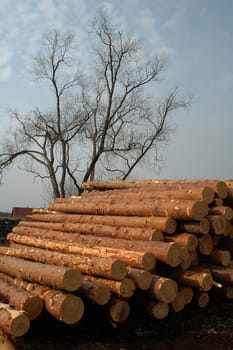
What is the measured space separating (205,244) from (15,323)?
3520 mm

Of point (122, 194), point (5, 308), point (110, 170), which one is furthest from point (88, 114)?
point (5, 308)

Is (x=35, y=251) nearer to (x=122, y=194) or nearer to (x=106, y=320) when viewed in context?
(x=106, y=320)

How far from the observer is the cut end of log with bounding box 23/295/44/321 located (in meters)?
5.67

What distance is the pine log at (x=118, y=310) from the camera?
6094 millimetres

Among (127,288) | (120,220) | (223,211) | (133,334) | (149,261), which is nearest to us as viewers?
(127,288)

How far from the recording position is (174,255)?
6684 millimetres

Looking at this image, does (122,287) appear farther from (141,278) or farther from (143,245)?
(143,245)

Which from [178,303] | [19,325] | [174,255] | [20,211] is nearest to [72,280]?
[19,325]

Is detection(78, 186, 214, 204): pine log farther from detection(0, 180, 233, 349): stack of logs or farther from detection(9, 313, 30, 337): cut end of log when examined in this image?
detection(9, 313, 30, 337): cut end of log

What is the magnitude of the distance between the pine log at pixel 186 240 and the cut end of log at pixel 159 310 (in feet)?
3.43

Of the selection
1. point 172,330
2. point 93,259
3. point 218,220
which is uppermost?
point 218,220

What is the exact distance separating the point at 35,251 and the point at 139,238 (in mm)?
2027

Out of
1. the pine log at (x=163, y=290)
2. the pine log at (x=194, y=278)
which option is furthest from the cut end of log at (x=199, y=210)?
the pine log at (x=163, y=290)

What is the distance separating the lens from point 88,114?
28.5 m
